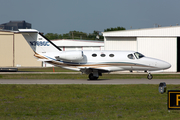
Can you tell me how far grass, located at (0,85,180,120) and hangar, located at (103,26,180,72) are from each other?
20.9 metres

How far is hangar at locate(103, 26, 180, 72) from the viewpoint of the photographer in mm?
33938

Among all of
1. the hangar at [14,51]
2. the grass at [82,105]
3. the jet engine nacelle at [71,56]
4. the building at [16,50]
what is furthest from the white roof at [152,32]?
the building at [16,50]

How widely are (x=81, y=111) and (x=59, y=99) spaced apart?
2.85 meters

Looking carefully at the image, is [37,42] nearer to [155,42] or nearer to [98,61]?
[98,61]

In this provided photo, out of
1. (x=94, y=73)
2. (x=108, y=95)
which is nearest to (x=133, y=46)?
(x=94, y=73)

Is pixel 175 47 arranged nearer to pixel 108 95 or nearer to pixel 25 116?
pixel 108 95

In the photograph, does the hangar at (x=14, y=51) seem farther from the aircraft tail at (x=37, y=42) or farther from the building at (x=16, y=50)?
the aircraft tail at (x=37, y=42)

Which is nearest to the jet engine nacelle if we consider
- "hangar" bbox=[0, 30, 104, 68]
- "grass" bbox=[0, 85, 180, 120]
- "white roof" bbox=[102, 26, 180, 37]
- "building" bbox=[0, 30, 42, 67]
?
"grass" bbox=[0, 85, 180, 120]

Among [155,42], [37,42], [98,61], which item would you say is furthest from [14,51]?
[98,61]

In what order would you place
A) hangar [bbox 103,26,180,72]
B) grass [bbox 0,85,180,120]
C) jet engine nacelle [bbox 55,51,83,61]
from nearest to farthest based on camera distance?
grass [bbox 0,85,180,120], jet engine nacelle [bbox 55,51,83,61], hangar [bbox 103,26,180,72]

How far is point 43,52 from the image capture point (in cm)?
2283

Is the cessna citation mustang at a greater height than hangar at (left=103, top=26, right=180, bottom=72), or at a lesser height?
lesser

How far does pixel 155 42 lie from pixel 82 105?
25858 millimetres

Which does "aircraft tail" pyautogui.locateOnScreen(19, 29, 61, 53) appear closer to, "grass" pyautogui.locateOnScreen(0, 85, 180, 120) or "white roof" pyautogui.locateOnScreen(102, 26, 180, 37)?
"grass" pyautogui.locateOnScreen(0, 85, 180, 120)
